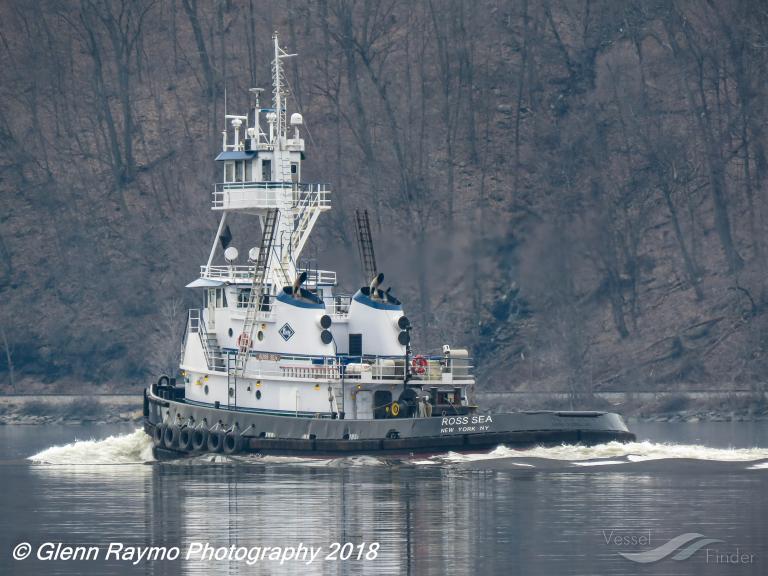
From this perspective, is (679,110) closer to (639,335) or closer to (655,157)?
(655,157)

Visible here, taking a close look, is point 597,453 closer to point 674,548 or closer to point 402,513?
point 402,513

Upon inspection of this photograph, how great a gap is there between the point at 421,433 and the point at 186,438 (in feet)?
26.1

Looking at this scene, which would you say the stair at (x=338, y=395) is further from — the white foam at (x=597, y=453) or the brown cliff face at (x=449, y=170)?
the brown cliff face at (x=449, y=170)

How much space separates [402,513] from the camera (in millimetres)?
37281

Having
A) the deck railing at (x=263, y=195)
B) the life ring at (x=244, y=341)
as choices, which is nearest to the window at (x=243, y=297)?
the life ring at (x=244, y=341)

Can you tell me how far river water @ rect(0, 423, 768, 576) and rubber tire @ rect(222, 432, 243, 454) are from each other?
11.6 inches

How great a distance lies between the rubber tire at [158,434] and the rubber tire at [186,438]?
1.16 metres

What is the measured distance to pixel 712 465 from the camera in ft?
152

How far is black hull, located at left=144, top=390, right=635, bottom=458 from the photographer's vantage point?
1823 inches

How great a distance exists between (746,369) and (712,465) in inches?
1313

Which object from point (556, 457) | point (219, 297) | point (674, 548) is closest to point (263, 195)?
point (219, 297)

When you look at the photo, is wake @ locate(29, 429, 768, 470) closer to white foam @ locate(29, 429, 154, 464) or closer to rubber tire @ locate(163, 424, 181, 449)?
rubber tire @ locate(163, 424, 181, 449)

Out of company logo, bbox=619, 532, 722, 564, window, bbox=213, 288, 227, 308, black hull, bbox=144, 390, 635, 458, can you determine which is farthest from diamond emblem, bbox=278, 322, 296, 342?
company logo, bbox=619, 532, 722, 564

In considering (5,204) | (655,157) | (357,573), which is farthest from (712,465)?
(5,204)
